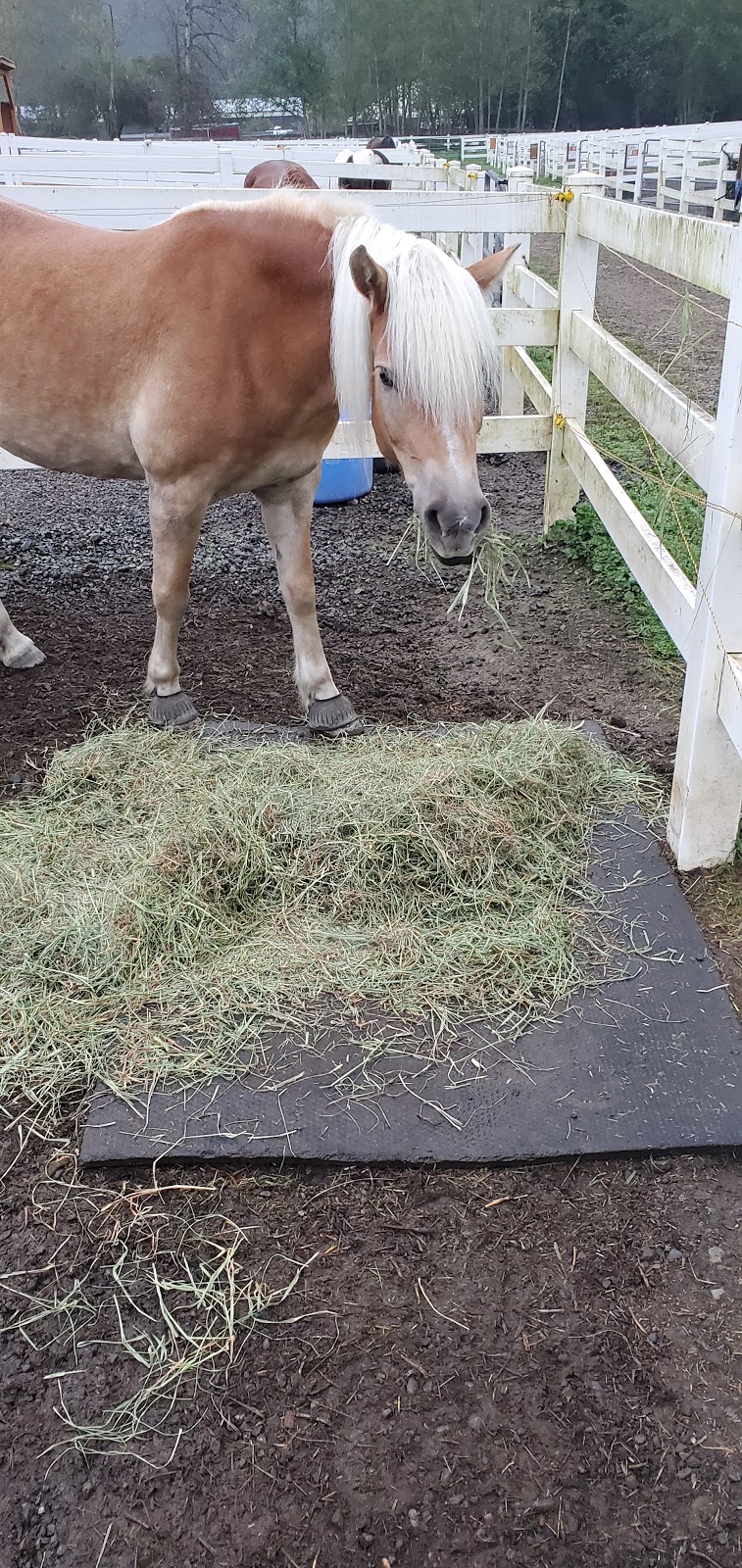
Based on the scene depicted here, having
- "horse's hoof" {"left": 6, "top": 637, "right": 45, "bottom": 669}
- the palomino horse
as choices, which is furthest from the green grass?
"horse's hoof" {"left": 6, "top": 637, "right": 45, "bottom": 669}

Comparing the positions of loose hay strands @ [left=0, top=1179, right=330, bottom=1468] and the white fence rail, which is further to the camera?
the white fence rail

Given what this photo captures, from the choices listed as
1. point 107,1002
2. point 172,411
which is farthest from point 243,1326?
point 172,411

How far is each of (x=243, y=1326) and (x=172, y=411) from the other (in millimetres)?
2425

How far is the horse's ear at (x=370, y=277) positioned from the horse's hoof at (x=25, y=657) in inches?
81.7

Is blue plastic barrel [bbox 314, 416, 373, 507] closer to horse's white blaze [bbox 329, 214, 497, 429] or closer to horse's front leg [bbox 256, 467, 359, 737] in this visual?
horse's front leg [bbox 256, 467, 359, 737]

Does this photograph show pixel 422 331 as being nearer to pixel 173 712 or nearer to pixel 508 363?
pixel 173 712

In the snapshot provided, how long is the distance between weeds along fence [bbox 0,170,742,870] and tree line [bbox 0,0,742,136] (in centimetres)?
4514

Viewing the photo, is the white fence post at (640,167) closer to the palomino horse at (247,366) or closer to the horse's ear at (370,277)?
the palomino horse at (247,366)

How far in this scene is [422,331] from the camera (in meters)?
2.46

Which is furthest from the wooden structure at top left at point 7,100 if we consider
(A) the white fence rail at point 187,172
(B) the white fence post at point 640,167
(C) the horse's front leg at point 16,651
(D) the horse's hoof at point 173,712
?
(D) the horse's hoof at point 173,712

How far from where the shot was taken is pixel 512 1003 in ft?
7.38

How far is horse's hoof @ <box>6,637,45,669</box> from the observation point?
3.96m

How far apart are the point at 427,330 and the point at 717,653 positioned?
1.05m

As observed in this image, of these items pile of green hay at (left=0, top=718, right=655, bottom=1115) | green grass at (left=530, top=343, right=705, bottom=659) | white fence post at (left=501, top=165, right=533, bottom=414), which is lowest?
pile of green hay at (left=0, top=718, right=655, bottom=1115)
